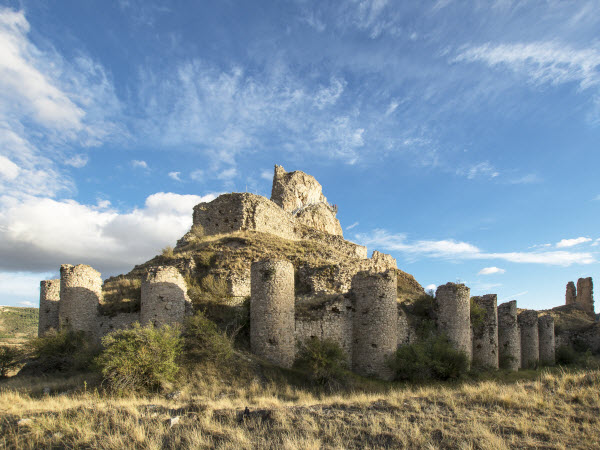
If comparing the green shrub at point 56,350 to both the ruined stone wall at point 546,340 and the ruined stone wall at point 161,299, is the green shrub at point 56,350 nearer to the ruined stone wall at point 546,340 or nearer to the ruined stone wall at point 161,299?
the ruined stone wall at point 161,299

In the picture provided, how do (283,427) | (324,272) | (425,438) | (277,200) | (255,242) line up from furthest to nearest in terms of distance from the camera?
(277,200)
(255,242)
(324,272)
(283,427)
(425,438)

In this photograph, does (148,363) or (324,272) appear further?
(324,272)

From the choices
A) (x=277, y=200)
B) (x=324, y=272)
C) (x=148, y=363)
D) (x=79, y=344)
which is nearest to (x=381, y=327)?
(x=324, y=272)

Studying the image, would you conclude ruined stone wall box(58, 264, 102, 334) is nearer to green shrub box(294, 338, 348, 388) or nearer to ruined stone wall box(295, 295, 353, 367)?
ruined stone wall box(295, 295, 353, 367)

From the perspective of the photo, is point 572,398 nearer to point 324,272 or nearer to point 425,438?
point 425,438

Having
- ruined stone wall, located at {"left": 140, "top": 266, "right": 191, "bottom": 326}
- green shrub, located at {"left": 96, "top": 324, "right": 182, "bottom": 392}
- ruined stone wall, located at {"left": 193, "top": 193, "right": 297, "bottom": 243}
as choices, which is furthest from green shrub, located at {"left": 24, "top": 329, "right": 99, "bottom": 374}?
ruined stone wall, located at {"left": 193, "top": 193, "right": 297, "bottom": 243}

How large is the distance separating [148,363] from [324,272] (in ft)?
43.0

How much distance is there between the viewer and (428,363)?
17812 millimetres

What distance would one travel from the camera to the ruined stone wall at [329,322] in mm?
18264

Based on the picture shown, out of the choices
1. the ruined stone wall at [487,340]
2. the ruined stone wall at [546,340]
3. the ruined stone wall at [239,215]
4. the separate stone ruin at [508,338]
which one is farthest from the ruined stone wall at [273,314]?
the ruined stone wall at [546,340]

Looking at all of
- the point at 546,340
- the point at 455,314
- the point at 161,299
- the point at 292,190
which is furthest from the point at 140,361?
the point at 292,190

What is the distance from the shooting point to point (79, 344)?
18.5 metres

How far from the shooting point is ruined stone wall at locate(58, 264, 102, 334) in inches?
762

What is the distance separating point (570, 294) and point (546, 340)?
30261mm
